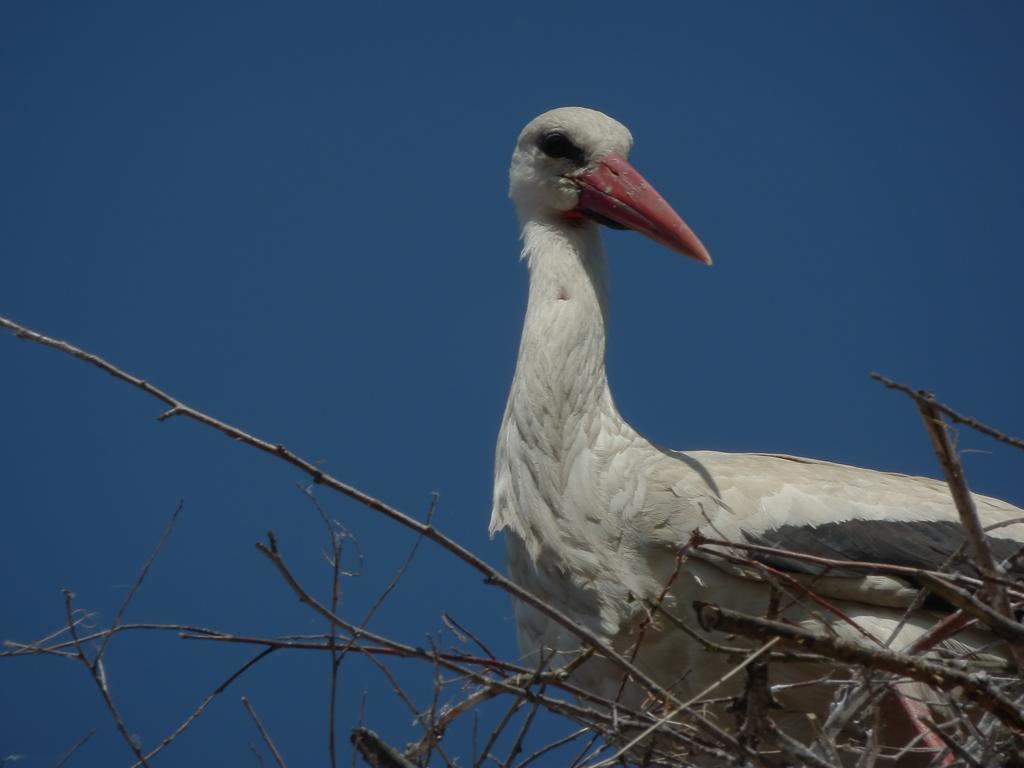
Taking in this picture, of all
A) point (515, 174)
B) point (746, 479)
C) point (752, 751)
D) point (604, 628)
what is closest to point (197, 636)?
point (752, 751)

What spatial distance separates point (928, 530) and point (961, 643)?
11.0 inches

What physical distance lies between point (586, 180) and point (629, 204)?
125 millimetres

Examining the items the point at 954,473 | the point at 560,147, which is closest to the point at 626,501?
the point at 560,147

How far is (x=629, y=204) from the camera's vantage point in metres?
3.04

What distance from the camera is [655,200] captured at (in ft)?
10.0

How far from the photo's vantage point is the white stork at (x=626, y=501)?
254cm

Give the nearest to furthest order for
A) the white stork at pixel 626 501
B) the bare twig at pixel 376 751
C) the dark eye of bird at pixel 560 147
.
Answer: the bare twig at pixel 376 751, the white stork at pixel 626 501, the dark eye of bird at pixel 560 147

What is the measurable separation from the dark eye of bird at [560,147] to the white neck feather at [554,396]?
179 mm

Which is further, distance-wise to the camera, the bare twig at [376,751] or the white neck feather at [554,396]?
the white neck feather at [554,396]

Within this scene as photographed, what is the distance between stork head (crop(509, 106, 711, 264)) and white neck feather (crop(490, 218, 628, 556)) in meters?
0.08

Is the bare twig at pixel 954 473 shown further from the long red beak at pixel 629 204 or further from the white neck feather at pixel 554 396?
the long red beak at pixel 629 204

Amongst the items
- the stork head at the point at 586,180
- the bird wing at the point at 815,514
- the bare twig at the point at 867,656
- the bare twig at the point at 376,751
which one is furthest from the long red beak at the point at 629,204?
the bare twig at the point at 867,656

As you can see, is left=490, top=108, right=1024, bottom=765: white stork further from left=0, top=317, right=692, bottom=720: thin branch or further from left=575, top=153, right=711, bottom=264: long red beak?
left=0, top=317, right=692, bottom=720: thin branch

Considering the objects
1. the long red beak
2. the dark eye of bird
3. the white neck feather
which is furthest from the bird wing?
the dark eye of bird
